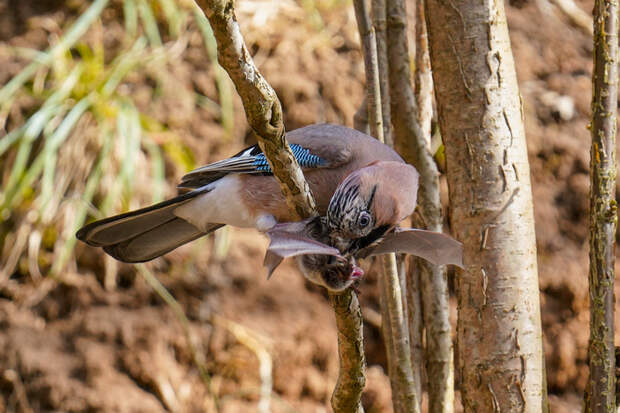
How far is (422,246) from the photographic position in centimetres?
190

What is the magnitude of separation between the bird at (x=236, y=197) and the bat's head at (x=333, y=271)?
482 millimetres

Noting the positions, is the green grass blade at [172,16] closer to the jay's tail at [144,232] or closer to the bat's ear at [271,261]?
the jay's tail at [144,232]

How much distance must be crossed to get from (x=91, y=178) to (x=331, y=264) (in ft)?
8.23

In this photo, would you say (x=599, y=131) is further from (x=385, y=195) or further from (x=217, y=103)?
(x=217, y=103)

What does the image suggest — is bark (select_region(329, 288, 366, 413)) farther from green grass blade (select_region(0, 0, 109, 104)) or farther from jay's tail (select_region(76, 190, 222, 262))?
green grass blade (select_region(0, 0, 109, 104))

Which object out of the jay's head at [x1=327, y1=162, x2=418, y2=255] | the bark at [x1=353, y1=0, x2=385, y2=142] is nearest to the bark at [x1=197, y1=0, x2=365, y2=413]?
the jay's head at [x1=327, y1=162, x2=418, y2=255]

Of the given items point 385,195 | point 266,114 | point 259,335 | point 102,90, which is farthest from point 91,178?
point 266,114

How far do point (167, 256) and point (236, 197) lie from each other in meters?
1.45

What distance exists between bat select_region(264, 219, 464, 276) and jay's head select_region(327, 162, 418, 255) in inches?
1.3

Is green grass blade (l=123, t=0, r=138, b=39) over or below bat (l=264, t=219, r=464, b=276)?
over

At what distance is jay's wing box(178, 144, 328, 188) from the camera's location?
2.47 m

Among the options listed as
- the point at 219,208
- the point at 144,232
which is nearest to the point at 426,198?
the point at 219,208

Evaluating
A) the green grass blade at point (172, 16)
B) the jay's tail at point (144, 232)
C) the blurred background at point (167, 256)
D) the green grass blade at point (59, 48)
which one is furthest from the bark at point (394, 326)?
the green grass blade at point (59, 48)

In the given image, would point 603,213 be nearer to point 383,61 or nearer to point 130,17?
point 383,61
